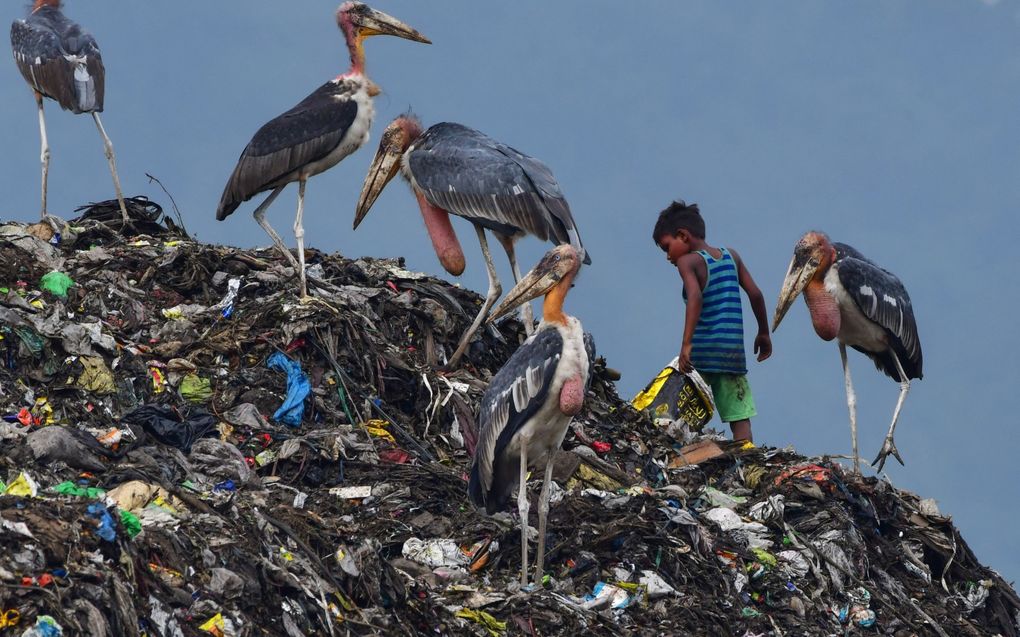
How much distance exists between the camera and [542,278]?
27.0 feet

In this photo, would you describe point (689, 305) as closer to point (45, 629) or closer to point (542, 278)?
point (542, 278)

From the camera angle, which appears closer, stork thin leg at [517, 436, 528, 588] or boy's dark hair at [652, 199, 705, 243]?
stork thin leg at [517, 436, 528, 588]

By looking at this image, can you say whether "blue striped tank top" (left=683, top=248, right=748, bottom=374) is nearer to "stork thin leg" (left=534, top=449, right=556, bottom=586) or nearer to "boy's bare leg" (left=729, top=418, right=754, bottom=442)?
"boy's bare leg" (left=729, top=418, right=754, bottom=442)

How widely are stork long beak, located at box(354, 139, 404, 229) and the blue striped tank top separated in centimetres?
243

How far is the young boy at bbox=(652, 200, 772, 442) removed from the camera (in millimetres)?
10594

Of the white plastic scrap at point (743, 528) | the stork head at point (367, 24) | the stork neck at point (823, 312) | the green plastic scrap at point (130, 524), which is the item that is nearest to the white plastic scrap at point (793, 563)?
the white plastic scrap at point (743, 528)

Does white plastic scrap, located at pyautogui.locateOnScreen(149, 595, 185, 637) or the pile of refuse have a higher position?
the pile of refuse

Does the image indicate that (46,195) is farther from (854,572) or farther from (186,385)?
(854,572)

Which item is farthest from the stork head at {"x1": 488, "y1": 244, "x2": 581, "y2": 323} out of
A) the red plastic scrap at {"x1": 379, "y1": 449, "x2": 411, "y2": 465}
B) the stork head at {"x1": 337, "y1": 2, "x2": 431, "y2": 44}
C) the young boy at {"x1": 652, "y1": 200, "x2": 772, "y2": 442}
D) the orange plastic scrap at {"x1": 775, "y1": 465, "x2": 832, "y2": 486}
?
the stork head at {"x1": 337, "y1": 2, "x2": 431, "y2": 44}

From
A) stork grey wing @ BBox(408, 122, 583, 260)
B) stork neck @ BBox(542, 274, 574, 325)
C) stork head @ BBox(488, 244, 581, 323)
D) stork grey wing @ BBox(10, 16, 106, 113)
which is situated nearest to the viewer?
stork neck @ BBox(542, 274, 574, 325)

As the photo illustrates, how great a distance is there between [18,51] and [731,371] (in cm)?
646

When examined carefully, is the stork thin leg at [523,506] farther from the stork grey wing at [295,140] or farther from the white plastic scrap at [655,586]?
the stork grey wing at [295,140]

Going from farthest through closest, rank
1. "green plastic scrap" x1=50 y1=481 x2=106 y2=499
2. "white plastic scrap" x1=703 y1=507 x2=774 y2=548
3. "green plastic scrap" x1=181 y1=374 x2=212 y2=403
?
"green plastic scrap" x1=181 y1=374 x2=212 y2=403
"white plastic scrap" x1=703 y1=507 x2=774 y2=548
"green plastic scrap" x1=50 y1=481 x2=106 y2=499

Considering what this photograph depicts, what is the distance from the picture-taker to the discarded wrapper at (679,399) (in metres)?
10.8
